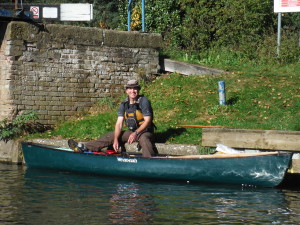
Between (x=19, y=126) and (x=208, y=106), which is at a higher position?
(x=208, y=106)

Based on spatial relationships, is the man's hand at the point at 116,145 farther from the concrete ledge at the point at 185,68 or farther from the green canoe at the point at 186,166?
the concrete ledge at the point at 185,68

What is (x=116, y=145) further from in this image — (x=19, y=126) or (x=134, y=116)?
(x=19, y=126)

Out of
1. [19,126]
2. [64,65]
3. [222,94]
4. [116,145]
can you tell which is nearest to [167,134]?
[116,145]

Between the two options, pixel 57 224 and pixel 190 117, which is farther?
pixel 190 117

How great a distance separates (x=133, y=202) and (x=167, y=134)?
14.6 feet

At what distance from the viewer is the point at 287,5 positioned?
19.0 metres

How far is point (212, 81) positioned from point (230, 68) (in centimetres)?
181

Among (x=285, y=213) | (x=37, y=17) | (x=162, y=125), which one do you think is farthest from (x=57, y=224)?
(x=37, y=17)

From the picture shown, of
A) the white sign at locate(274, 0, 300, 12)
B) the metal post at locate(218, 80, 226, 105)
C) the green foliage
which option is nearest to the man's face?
the metal post at locate(218, 80, 226, 105)

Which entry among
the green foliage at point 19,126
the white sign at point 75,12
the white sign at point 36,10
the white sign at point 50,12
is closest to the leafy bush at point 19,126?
the green foliage at point 19,126

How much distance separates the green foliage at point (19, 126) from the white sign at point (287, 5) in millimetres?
8346

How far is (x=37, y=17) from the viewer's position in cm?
1758

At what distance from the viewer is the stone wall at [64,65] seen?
50.7 feet

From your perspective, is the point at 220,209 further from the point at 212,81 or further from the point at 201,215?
the point at 212,81
